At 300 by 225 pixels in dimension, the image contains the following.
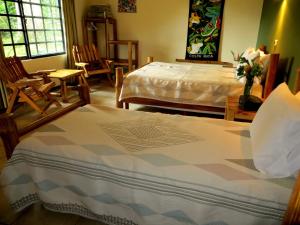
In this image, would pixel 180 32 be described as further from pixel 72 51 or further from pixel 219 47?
pixel 72 51

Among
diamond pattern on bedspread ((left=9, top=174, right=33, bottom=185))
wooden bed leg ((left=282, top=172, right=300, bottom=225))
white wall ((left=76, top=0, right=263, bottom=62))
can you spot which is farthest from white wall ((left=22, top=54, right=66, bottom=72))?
wooden bed leg ((left=282, top=172, right=300, bottom=225))

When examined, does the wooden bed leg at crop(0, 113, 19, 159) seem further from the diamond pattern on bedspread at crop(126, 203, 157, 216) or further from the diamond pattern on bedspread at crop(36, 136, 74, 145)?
the diamond pattern on bedspread at crop(126, 203, 157, 216)

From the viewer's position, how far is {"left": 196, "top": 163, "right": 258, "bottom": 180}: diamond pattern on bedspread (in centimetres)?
110

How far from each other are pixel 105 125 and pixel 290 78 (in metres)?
1.94

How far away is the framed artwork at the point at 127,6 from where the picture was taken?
201 inches

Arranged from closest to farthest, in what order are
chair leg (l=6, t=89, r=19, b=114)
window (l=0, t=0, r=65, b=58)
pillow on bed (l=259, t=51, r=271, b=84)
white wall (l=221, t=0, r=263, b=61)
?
pillow on bed (l=259, t=51, r=271, b=84)
chair leg (l=6, t=89, r=19, b=114)
window (l=0, t=0, r=65, b=58)
white wall (l=221, t=0, r=263, b=61)

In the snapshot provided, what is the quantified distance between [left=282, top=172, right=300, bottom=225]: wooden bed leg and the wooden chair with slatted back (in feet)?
12.9

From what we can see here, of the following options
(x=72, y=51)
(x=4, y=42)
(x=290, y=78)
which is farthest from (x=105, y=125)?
(x=72, y=51)

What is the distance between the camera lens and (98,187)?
1.24 meters

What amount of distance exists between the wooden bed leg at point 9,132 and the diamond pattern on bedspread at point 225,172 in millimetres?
1130

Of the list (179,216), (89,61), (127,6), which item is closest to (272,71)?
(179,216)

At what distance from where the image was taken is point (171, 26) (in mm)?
5094

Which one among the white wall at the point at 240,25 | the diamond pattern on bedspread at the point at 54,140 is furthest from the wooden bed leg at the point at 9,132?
the white wall at the point at 240,25

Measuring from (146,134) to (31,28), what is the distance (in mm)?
3475
